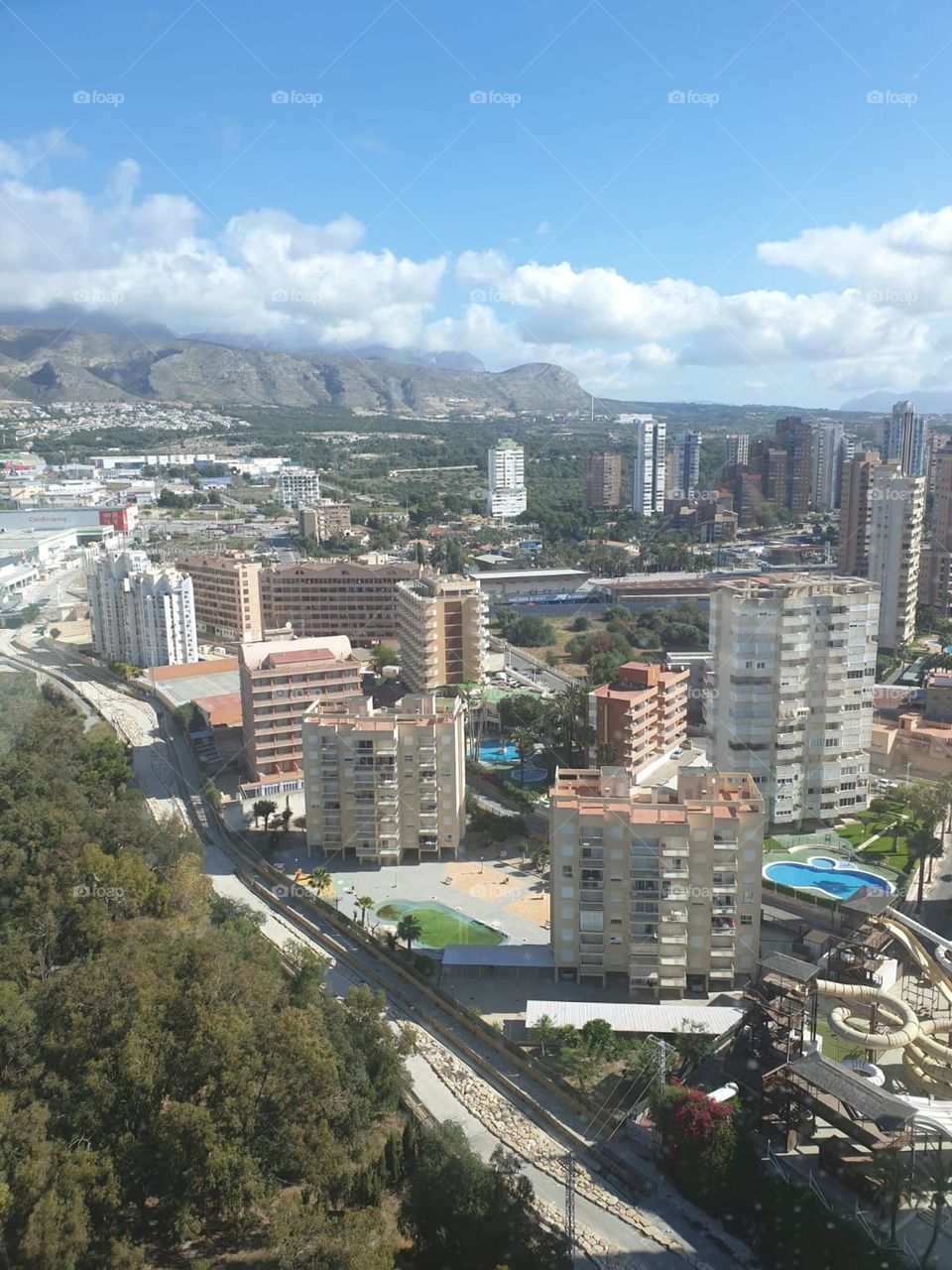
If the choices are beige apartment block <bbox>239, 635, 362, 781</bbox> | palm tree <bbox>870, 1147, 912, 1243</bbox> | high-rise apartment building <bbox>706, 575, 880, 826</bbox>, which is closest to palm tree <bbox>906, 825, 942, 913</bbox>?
high-rise apartment building <bbox>706, 575, 880, 826</bbox>

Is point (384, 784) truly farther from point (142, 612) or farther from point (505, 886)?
point (142, 612)

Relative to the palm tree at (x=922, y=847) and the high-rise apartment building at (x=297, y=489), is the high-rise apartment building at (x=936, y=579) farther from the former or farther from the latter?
the high-rise apartment building at (x=297, y=489)

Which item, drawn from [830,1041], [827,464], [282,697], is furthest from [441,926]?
[827,464]

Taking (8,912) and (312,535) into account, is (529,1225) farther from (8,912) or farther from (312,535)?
(312,535)

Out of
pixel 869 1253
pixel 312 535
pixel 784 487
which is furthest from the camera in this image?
pixel 784 487

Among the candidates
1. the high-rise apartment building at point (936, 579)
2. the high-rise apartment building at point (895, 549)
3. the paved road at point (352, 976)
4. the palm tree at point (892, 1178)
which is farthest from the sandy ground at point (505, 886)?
the high-rise apartment building at point (936, 579)

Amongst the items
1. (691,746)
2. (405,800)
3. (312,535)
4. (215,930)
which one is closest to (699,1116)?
(215,930)

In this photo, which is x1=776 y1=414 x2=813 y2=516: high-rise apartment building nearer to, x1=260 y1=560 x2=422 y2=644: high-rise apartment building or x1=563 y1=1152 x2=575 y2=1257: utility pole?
x1=260 y1=560 x2=422 y2=644: high-rise apartment building
